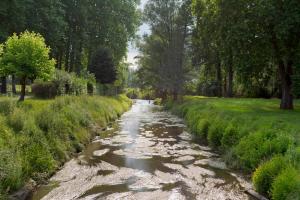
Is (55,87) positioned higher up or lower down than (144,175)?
higher up

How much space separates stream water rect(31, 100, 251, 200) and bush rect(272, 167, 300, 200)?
160cm

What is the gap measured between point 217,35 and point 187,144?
489 inches

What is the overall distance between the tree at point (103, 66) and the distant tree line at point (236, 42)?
31.4 ft

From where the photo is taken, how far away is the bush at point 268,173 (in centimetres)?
1062

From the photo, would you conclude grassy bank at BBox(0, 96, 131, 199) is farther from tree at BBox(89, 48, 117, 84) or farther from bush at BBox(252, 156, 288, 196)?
tree at BBox(89, 48, 117, 84)

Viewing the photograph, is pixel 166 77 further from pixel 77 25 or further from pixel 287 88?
pixel 287 88

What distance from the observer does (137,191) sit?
11391 mm

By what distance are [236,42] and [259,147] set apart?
1341 centimetres

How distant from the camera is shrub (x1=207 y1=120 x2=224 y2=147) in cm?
1838

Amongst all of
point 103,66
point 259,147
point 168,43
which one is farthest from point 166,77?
point 259,147

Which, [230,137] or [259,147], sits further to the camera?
[230,137]

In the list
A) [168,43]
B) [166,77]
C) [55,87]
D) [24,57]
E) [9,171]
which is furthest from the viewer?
[168,43]

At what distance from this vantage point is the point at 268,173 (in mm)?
10812

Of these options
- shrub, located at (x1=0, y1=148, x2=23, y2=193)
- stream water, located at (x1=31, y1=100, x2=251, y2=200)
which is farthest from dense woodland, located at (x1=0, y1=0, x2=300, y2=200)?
stream water, located at (x1=31, y1=100, x2=251, y2=200)
